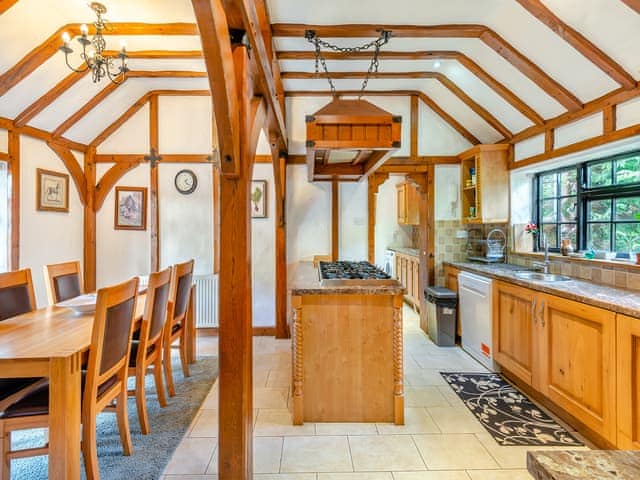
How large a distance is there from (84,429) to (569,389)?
292cm

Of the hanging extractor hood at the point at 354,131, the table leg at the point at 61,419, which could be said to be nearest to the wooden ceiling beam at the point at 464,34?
the hanging extractor hood at the point at 354,131

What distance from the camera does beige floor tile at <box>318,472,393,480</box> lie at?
1.94 metres

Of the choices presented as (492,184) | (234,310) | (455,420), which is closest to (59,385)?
(234,310)

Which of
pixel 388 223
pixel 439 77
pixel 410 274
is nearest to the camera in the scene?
pixel 439 77

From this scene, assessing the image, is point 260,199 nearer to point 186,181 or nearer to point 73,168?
point 186,181

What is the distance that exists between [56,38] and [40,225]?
192 cm

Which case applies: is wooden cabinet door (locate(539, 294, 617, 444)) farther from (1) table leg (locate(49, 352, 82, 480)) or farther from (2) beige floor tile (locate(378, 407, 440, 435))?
(1) table leg (locate(49, 352, 82, 480))

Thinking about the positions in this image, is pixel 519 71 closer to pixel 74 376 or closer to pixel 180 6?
pixel 180 6

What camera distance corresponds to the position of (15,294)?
2.47 meters

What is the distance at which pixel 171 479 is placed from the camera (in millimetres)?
1921

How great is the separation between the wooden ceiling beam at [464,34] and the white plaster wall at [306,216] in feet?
5.91

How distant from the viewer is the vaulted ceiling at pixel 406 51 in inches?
96.4

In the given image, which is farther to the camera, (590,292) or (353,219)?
(353,219)

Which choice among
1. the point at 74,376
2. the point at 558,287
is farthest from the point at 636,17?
the point at 74,376
